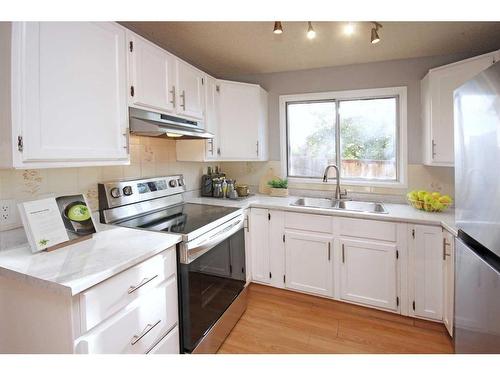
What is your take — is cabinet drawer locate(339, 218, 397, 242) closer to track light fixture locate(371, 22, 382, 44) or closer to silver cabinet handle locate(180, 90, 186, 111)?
track light fixture locate(371, 22, 382, 44)

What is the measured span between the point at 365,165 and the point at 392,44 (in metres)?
1.09

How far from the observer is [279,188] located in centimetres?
277

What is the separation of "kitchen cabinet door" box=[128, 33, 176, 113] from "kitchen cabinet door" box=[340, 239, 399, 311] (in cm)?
175

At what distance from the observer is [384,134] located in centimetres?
258

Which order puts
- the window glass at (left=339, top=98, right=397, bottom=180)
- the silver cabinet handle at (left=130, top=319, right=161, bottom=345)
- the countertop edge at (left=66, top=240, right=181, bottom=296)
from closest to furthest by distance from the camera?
the countertop edge at (left=66, top=240, right=181, bottom=296) → the silver cabinet handle at (left=130, top=319, right=161, bottom=345) → the window glass at (left=339, top=98, right=397, bottom=180)

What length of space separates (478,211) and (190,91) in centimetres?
195

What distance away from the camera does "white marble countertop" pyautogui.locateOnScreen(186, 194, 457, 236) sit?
6.04 feet

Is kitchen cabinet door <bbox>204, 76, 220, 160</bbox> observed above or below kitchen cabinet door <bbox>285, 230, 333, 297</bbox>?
above

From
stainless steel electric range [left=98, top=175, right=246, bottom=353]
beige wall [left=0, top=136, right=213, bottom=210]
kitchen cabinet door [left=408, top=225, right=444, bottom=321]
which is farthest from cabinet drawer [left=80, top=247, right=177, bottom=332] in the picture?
kitchen cabinet door [left=408, top=225, right=444, bottom=321]

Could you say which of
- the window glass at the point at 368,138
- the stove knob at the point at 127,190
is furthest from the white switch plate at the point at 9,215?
the window glass at the point at 368,138

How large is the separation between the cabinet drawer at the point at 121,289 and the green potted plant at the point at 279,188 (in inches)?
62.1

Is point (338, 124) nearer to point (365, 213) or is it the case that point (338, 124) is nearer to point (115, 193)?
point (365, 213)

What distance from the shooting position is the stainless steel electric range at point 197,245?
4.81 feet

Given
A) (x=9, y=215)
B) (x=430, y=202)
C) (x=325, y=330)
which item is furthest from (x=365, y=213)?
(x=9, y=215)
